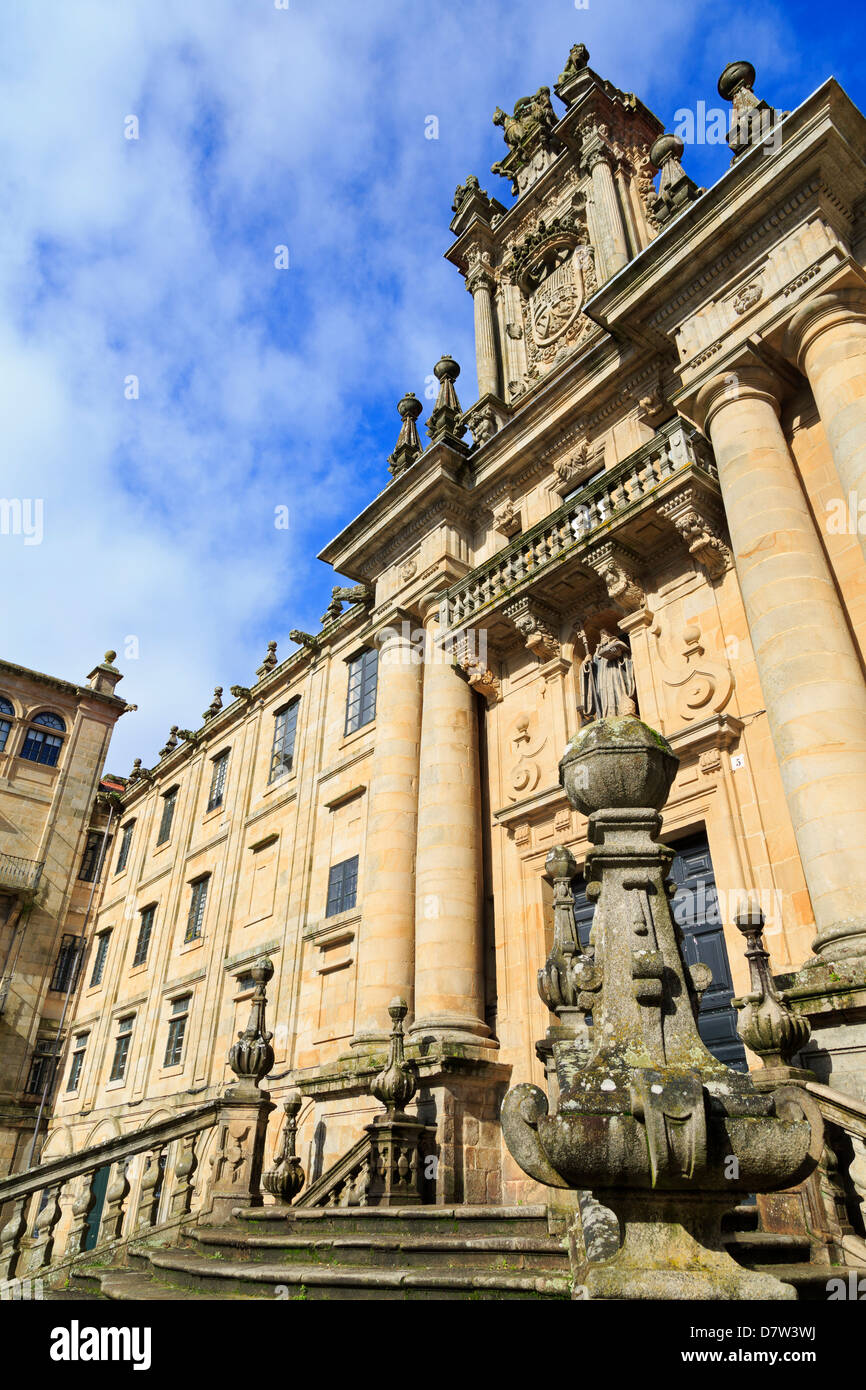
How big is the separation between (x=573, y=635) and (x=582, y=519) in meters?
1.97

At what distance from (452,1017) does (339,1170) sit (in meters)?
2.51

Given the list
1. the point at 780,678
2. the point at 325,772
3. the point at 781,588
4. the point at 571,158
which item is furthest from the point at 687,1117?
the point at 571,158

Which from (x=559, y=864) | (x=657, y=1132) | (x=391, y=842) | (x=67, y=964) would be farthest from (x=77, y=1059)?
(x=657, y=1132)

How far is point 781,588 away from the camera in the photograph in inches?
357

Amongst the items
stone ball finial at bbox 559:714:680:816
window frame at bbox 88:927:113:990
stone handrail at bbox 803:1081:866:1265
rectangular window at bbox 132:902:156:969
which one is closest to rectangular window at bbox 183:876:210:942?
rectangular window at bbox 132:902:156:969

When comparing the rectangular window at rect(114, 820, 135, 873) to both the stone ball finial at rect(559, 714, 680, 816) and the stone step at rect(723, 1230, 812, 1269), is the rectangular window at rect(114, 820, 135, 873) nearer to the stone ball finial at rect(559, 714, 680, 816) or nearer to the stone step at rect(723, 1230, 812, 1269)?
the stone step at rect(723, 1230, 812, 1269)

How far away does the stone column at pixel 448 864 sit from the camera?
12023 millimetres

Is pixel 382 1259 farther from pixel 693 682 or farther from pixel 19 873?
pixel 19 873

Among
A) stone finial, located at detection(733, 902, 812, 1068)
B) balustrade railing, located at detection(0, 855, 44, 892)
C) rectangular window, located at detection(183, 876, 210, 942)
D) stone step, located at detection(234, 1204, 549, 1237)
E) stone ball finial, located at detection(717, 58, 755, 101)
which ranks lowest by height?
stone step, located at detection(234, 1204, 549, 1237)

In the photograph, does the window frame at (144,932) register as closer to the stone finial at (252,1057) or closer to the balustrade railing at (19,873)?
the balustrade railing at (19,873)

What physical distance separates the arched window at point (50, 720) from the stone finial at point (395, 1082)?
2766 cm

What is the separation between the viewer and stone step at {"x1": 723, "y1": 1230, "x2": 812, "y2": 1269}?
16.8ft

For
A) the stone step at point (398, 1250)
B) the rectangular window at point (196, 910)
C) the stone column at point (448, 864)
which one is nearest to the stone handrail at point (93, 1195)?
the stone step at point (398, 1250)

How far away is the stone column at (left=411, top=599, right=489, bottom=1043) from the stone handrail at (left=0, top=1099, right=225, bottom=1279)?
10.9ft
